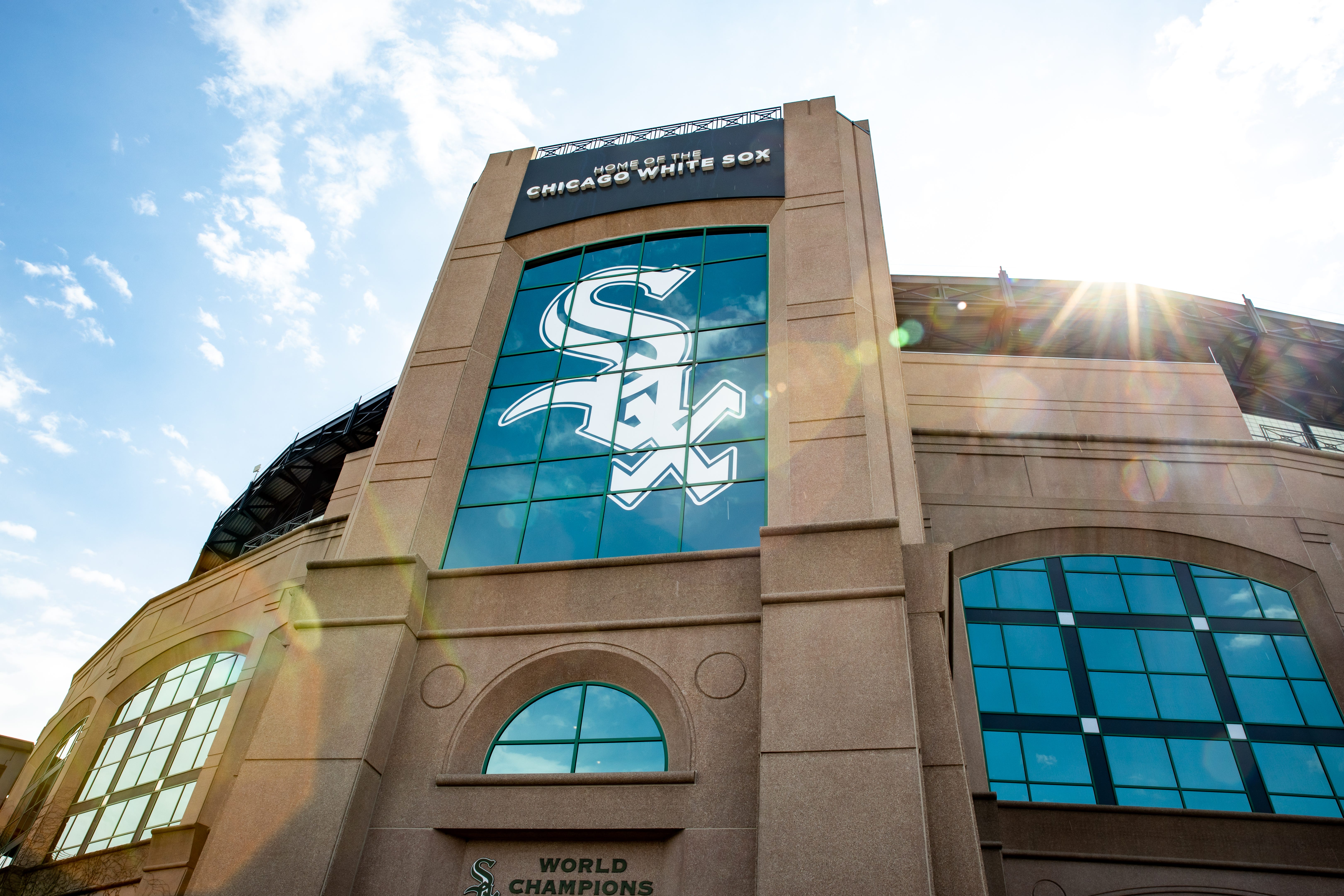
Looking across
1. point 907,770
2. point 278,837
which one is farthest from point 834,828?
point 278,837

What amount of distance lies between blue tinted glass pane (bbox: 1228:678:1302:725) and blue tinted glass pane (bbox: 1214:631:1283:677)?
0.18 m

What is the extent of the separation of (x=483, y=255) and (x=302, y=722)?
11.0 metres

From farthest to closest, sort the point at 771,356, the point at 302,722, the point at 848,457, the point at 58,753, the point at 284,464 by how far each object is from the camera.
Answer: the point at 284,464
the point at 58,753
the point at 771,356
the point at 848,457
the point at 302,722

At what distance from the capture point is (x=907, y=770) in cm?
983

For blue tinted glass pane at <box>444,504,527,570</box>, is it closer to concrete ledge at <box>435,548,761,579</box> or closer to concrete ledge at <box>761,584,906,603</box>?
concrete ledge at <box>435,548,761,579</box>

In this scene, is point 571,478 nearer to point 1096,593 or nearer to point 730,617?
point 730,617

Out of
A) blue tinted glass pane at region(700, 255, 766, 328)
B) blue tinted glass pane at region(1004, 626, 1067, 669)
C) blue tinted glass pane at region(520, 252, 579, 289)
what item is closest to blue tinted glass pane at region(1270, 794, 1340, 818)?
blue tinted glass pane at region(1004, 626, 1067, 669)

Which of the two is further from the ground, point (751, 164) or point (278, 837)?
point (751, 164)

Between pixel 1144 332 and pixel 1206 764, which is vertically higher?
pixel 1144 332

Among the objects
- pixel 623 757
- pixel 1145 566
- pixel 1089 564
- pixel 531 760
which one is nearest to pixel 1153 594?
pixel 1145 566

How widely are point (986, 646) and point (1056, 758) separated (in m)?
2.57

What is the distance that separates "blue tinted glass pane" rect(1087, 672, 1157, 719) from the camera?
687 inches

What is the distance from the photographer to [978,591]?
19.6 meters

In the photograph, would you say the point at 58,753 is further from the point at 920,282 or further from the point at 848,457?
the point at 920,282
